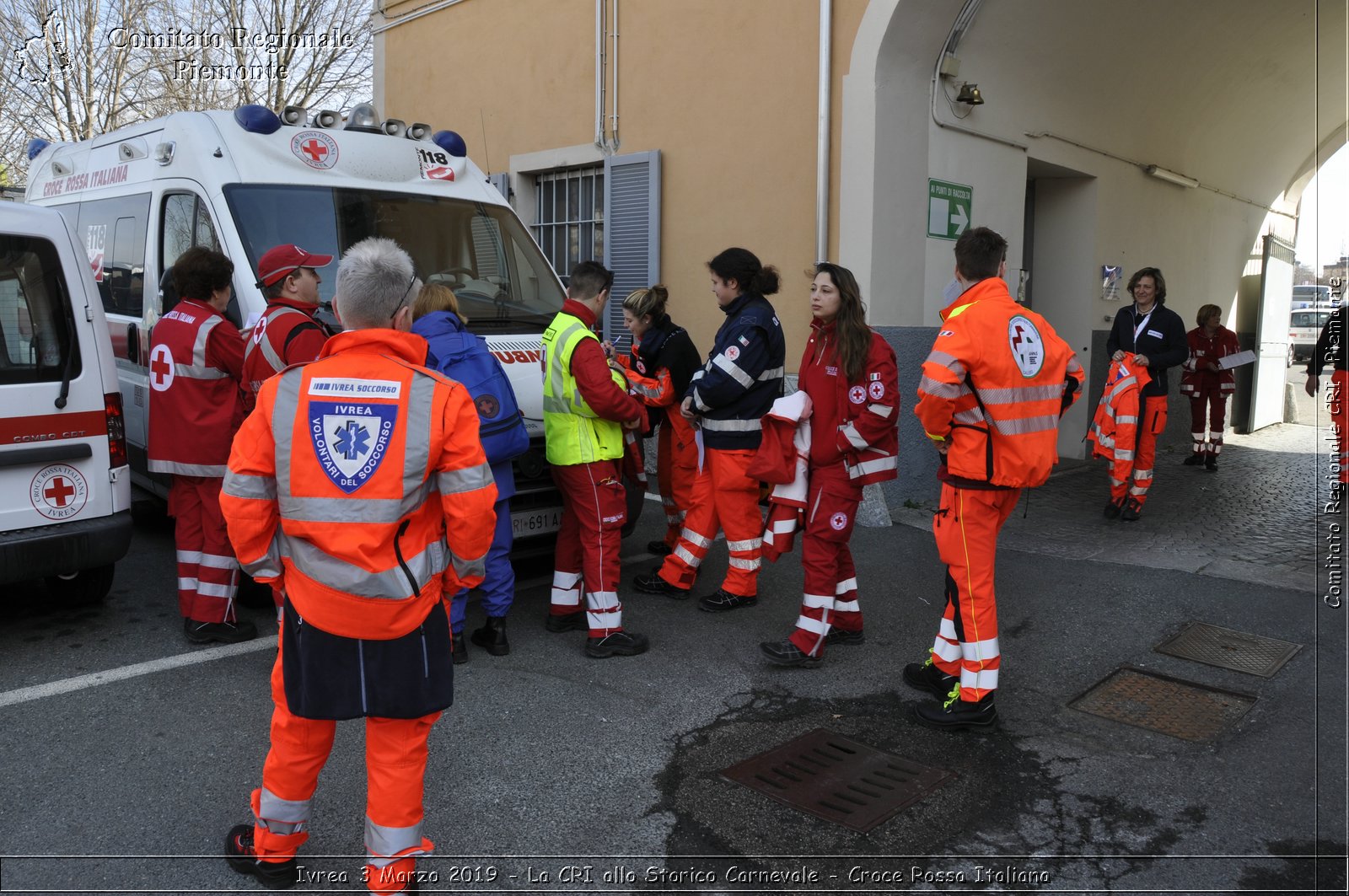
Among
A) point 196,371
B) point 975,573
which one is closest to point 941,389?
point 975,573

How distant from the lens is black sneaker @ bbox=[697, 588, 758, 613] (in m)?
5.68

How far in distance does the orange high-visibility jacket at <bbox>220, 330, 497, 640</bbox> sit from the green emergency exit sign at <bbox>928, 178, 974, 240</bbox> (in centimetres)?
643

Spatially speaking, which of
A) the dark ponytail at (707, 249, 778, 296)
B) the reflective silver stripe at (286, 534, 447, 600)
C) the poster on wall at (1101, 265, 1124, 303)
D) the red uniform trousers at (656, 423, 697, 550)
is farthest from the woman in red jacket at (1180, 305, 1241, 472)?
the reflective silver stripe at (286, 534, 447, 600)

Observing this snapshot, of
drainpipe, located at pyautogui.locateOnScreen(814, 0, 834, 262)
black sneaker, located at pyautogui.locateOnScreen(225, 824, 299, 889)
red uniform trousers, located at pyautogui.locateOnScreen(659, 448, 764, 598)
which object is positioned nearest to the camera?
black sneaker, located at pyautogui.locateOnScreen(225, 824, 299, 889)

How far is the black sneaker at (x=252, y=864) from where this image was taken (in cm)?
296

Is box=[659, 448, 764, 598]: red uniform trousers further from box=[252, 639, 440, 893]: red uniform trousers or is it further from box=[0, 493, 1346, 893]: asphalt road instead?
box=[252, 639, 440, 893]: red uniform trousers

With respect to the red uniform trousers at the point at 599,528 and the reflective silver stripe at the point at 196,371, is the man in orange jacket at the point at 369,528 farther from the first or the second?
the reflective silver stripe at the point at 196,371

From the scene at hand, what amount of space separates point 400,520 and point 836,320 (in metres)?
2.68

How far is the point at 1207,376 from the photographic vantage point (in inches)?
437

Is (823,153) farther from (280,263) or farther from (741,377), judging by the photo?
(280,263)

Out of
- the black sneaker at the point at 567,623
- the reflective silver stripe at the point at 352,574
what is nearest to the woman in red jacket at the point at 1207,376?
the black sneaker at the point at 567,623

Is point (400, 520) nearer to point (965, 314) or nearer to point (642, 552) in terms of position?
point (965, 314)

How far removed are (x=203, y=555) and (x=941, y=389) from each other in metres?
3.51

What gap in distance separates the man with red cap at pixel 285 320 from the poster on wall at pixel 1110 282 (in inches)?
329
